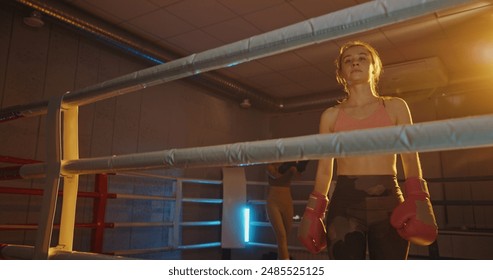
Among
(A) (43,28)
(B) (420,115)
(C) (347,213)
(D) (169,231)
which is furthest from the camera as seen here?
(B) (420,115)

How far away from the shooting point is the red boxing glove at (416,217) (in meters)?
1.08

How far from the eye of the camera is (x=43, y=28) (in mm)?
3672

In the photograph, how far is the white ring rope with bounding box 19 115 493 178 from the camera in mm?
600

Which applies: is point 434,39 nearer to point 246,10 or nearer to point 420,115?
point 420,115

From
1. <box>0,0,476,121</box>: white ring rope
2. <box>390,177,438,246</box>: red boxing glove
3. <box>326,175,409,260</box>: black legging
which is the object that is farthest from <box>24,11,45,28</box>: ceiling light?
<box>390,177,438,246</box>: red boxing glove

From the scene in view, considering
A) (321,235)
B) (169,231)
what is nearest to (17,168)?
(321,235)

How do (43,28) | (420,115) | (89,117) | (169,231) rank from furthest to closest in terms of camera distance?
1. (420,115)
2. (169,231)
3. (89,117)
4. (43,28)

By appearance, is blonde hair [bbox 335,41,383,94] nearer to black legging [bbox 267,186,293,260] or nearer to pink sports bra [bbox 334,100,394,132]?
pink sports bra [bbox 334,100,394,132]

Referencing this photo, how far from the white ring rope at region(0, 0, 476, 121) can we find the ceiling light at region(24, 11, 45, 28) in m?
2.68

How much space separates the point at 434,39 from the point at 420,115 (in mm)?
1547

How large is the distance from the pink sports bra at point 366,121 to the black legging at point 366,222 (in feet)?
0.65

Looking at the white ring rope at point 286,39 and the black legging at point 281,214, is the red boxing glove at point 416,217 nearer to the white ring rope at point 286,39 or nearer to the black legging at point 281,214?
the white ring rope at point 286,39

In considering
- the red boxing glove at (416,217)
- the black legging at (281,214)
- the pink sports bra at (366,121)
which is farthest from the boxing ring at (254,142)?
the black legging at (281,214)
